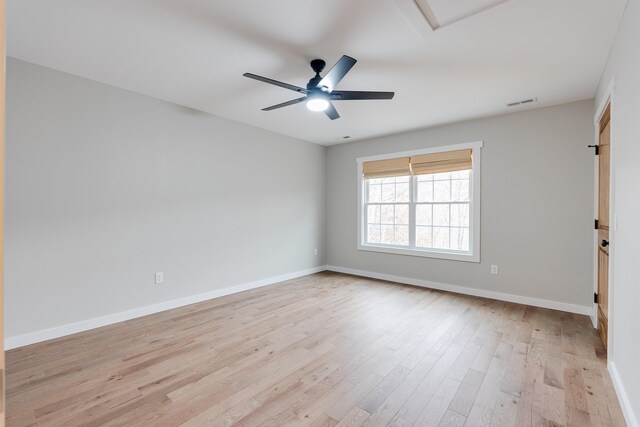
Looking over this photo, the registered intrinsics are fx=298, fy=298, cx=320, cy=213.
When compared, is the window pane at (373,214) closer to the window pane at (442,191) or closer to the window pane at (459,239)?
the window pane at (442,191)

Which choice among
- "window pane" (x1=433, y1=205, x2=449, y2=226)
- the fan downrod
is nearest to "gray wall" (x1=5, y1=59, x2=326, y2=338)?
the fan downrod

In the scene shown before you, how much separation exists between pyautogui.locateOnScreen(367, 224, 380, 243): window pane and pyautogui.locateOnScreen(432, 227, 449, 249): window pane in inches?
40.2

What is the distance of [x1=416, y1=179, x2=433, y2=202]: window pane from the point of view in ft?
15.6

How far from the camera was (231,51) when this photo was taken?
8.09 ft

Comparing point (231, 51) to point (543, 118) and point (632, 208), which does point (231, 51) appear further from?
point (543, 118)

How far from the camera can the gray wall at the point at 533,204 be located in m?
3.48

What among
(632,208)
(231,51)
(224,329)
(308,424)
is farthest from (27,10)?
(632,208)

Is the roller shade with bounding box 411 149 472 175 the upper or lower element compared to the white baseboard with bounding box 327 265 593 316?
upper

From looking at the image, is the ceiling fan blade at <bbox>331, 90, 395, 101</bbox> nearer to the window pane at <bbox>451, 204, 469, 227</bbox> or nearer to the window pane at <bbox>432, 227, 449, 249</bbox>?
the window pane at <bbox>451, 204, 469, 227</bbox>

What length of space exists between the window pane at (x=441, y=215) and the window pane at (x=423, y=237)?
6.7 inches

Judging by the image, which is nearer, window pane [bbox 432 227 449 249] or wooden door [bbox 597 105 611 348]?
wooden door [bbox 597 105 611 348]

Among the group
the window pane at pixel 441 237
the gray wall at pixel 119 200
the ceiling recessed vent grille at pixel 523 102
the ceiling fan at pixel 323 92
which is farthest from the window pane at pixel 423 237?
the ceiling fan at pixel 323 92

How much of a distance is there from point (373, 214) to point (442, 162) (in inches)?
60.0

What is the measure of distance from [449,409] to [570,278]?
281 centimetres
